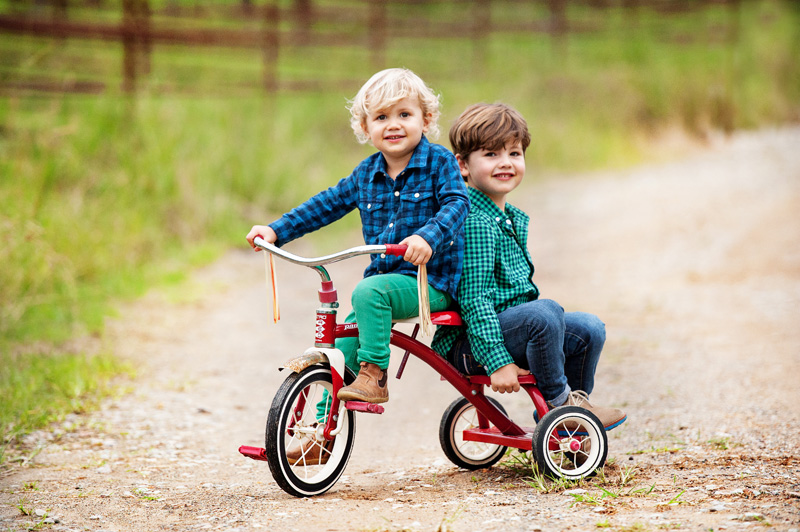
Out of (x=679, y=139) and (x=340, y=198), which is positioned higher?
(x=679, y=139)

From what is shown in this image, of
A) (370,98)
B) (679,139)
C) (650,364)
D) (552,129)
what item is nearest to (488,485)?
(370,98)

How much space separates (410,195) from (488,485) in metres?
1.09

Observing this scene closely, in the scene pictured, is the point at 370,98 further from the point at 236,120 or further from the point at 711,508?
the point at 236,120

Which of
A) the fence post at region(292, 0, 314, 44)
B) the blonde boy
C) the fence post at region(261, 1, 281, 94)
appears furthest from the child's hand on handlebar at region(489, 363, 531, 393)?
the fence post at region(292, 0, 314, 44)

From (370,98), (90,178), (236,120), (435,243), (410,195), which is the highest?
(236,120)

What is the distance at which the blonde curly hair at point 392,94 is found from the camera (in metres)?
2.98

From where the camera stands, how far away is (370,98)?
9.89 feet

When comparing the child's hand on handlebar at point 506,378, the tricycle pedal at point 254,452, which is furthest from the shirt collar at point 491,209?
the tricycle pedal at point 254,452

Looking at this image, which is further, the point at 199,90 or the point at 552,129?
the point at 552,129

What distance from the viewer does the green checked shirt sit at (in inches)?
118

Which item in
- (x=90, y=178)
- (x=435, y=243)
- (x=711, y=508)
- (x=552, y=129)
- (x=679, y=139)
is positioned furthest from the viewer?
(x=679, y=139)

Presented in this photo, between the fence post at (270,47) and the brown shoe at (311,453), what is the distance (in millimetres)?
7993

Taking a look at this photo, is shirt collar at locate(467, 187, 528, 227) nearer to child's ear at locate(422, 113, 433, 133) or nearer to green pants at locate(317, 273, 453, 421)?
child's ear at locate(422, 113, 433, 133)

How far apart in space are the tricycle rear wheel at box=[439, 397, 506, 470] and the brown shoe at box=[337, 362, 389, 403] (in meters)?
0.50
